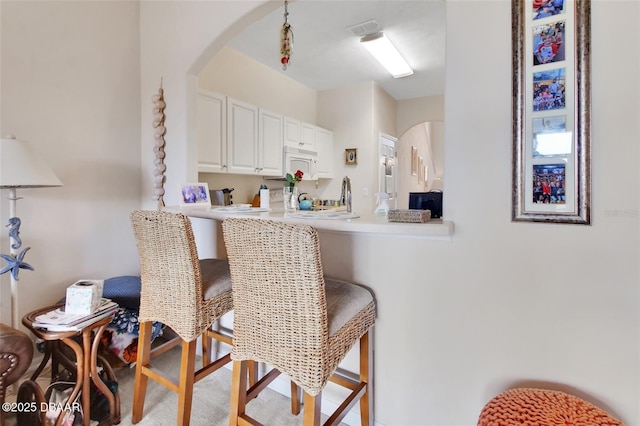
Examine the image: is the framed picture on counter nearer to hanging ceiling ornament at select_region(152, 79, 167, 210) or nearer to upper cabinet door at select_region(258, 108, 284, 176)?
hanging ceiling ornament at select_region(152, 79, 167, 210)

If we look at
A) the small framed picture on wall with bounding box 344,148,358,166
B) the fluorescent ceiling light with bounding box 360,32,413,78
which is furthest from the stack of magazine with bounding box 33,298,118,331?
the small framed picture on wall with bounding box 344,148,358,166

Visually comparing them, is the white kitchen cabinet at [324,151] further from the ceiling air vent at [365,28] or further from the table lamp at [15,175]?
the table lamp at [15,175]

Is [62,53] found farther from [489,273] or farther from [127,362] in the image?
[489,273]

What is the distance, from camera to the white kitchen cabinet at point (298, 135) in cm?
380

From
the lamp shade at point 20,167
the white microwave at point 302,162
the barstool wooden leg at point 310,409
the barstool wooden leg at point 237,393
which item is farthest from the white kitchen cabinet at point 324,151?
the barstool wooden leg at point 310,409

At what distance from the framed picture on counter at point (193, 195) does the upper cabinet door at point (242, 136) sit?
0.79 m

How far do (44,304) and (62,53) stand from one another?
1731mm

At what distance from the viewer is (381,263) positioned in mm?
1483

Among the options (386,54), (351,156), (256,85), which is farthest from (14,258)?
(351,156)

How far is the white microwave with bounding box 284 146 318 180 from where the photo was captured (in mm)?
3803

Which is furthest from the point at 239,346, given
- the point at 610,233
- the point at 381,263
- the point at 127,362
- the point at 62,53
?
the point at 62,53

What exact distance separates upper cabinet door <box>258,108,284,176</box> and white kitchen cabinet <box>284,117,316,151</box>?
12 cm

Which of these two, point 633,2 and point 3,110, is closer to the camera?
point 633,2

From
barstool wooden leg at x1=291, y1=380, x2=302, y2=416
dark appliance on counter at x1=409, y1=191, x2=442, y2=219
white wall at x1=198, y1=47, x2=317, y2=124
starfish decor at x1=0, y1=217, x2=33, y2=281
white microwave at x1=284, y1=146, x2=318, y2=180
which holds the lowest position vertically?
barstool wooden leg at x1=291, y1=380, x2=302, y2=416
